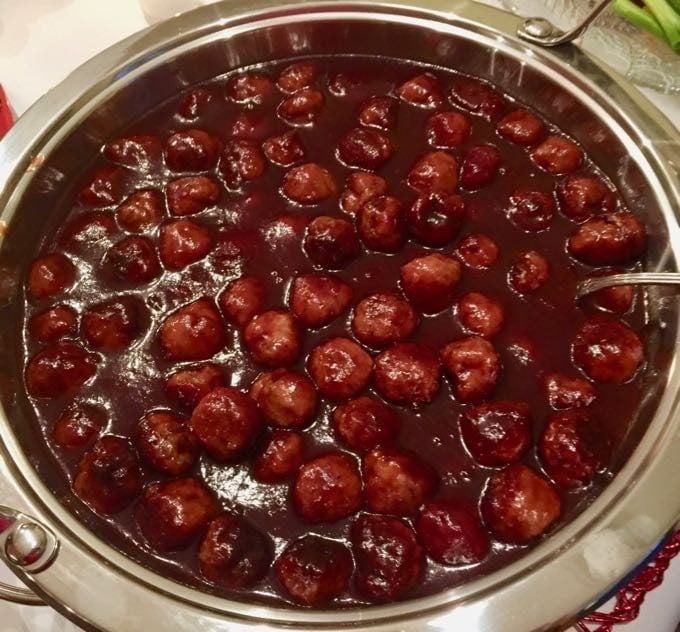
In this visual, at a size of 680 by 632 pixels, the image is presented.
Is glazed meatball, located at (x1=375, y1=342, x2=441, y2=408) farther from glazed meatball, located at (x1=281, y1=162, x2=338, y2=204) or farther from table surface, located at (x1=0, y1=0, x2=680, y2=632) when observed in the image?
table surface, located at (x1=0, y1=0, x2=680, y2=632)

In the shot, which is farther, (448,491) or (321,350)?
(321,350)

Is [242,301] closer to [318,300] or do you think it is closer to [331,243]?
[318,300]

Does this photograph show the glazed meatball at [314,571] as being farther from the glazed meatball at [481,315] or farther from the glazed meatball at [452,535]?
the glazed meatball at [481,315]

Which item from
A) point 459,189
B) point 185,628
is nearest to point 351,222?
point 459,189

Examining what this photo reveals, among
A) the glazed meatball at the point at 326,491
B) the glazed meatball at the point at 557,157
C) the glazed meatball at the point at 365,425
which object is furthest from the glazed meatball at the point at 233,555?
the glazed meatball at the point at 557,157

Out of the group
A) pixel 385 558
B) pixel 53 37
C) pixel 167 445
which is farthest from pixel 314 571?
pixel 53 37

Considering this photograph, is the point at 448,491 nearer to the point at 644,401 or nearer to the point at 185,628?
the point at 644,401
